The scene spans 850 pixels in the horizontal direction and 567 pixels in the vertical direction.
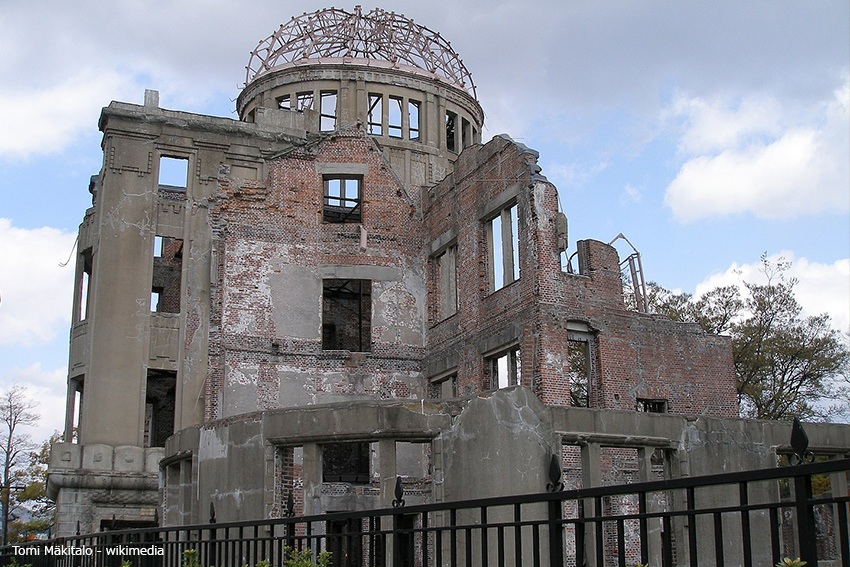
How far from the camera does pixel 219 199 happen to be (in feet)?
85.9

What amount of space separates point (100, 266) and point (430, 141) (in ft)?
42.8

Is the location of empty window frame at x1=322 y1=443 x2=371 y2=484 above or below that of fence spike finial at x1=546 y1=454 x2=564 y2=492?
above

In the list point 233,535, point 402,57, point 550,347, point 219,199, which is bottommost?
point 233,535

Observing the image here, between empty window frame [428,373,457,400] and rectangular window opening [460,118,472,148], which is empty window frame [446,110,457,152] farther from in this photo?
empty window frame [428,373,457,400]

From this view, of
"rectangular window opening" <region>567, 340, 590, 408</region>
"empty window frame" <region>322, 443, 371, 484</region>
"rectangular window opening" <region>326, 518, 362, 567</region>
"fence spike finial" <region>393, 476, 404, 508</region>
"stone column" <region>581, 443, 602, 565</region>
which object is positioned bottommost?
"rectangular window opening" <region>326, 518, 362, 567</region>

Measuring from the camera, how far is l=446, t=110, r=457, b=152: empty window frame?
35.9 metres

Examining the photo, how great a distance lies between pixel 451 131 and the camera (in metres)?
36.4

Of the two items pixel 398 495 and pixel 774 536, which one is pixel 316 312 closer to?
pixel 398 495

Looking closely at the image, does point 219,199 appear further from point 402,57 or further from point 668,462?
point 668,462

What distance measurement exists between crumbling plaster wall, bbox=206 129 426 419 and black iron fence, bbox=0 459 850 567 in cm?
599

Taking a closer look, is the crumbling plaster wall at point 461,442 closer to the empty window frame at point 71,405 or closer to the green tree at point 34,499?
the empty window frame at point 71,405

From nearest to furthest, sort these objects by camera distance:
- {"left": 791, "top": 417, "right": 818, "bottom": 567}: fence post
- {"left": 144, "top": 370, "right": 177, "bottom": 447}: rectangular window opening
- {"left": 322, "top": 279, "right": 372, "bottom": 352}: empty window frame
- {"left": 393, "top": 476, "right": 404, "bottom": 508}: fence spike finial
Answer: {"left": 791, "top": 417, "right": 818, "bottom": 567}: fence post → {"left": 393, "top": 476, "right": 404, "bottom": 508}: fence spike finial → {"left": 322, "top": 279, "right": 372, "bottom": 352}: empty window frame → {"left": 144, "top": 370, "right": 177, "bottom": 447}: rectangular window opening

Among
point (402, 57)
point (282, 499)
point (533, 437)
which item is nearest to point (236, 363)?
point (282, 499)

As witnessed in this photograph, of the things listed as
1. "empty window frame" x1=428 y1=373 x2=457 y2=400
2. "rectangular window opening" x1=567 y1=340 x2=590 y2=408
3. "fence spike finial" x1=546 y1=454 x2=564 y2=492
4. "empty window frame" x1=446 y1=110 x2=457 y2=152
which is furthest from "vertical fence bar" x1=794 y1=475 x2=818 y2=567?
"empty window frame" x1=446 y1=110 x2=457 y2=152
